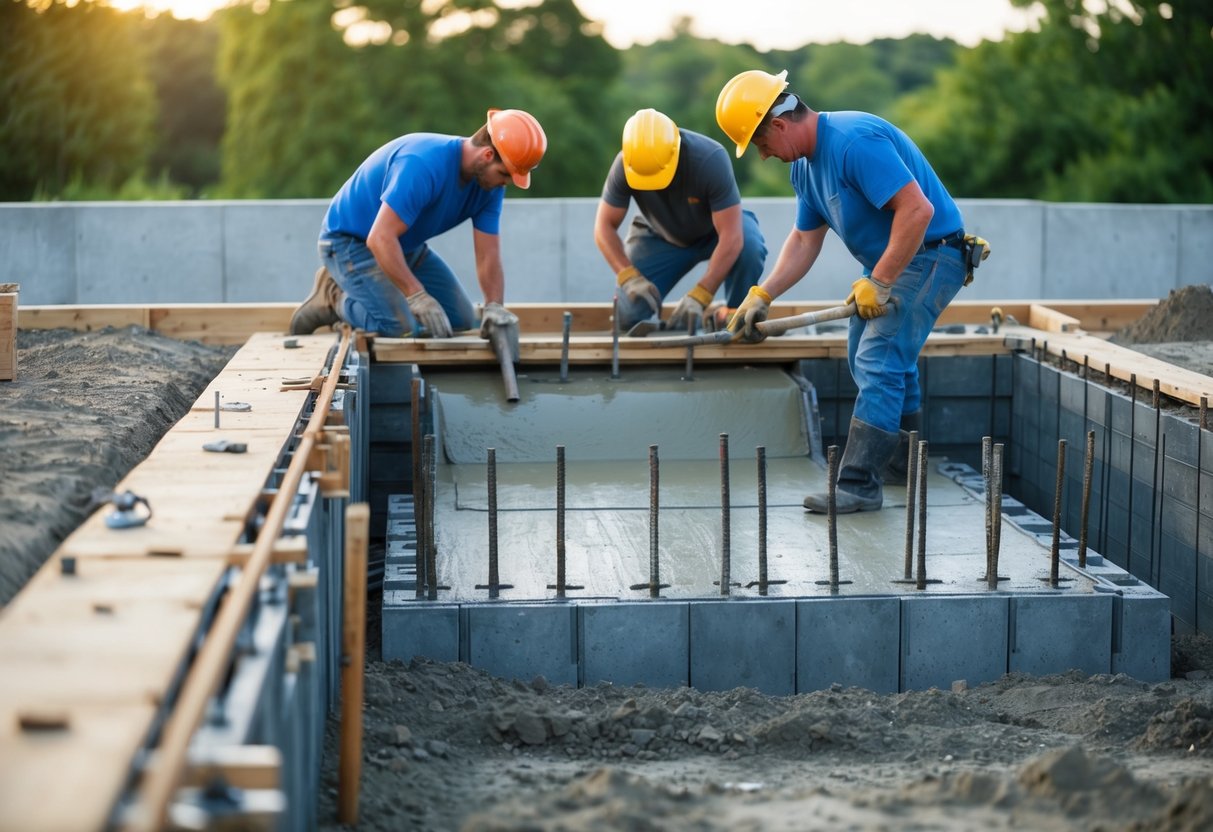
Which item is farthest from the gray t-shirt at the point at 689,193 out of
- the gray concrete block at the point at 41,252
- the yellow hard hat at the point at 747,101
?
the gray concrete block at the point at 41,252

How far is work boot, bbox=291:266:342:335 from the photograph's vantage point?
798 centimetres

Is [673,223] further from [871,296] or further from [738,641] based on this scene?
[738,641]

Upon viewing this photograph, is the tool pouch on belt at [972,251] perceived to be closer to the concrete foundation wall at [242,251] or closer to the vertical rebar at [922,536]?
the vertical rebar at [922,536]

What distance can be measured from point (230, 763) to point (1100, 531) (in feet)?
17.4

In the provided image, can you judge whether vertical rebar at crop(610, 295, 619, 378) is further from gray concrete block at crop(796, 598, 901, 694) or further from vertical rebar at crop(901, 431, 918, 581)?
gray concrete block at crop(796, 598, 901, 694)

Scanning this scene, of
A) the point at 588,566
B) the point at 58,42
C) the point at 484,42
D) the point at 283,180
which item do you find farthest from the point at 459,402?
the point at 484,42

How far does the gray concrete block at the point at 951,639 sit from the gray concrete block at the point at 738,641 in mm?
429

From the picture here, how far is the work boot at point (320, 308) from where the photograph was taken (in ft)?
26.2

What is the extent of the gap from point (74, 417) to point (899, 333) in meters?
3.39

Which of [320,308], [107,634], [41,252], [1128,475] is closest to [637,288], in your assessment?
[320,308]

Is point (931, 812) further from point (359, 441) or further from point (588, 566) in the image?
point (359, 441)

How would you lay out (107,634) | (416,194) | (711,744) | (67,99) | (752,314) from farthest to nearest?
1. (67,99)
2. (416,194)
3. (752,314)
4. (711,744)
5. (107,634)

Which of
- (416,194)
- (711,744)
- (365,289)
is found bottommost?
(711,744)

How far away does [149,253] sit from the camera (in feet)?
40.0
